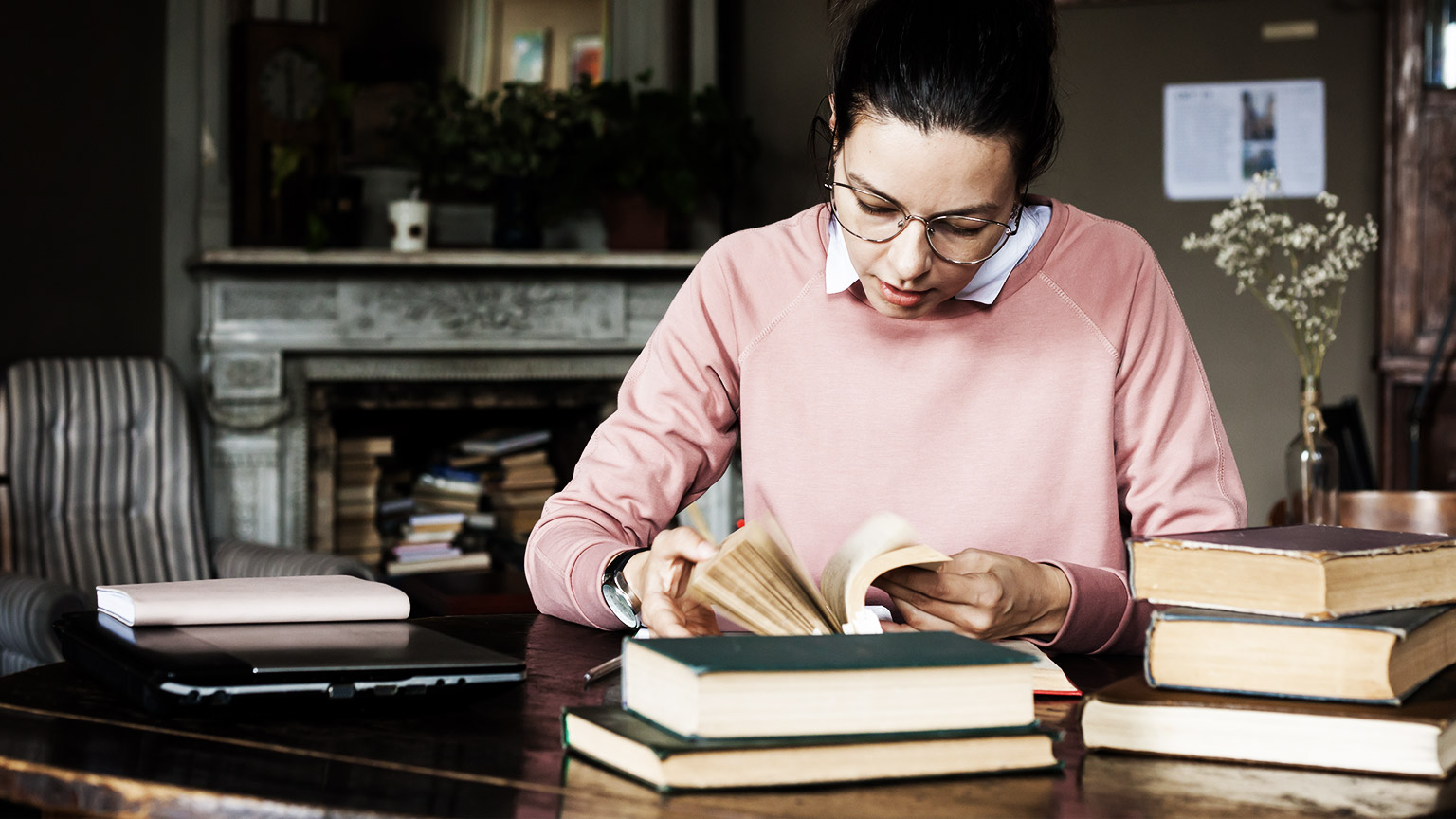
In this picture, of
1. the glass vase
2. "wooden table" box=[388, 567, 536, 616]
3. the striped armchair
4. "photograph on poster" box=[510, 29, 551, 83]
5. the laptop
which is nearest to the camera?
the laptop

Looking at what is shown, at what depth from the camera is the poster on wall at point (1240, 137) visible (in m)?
4.10

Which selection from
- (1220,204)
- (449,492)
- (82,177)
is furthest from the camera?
(1220,204)

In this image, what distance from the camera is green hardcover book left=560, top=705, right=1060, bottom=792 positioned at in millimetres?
607

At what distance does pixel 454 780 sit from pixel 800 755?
0.18 metres

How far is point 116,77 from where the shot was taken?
11.3 ft

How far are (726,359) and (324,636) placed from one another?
580 millimetres

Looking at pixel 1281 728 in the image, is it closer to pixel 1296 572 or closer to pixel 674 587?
pixel 1296 572

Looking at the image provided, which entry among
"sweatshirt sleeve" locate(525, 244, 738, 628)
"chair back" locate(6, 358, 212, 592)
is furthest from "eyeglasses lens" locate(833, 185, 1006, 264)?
"chair back" locate(6, 358, 212, 592)

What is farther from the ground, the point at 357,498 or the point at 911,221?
the point at 911,221

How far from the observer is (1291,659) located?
26.8 inches

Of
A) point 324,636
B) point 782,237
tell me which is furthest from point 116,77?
point 324,636

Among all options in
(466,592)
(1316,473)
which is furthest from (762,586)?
(466,592)

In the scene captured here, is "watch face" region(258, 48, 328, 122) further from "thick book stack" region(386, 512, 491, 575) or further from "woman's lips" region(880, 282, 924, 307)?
"woman's lips" region(880, 282, 924, 307)

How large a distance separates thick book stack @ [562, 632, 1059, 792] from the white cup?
124 inches
